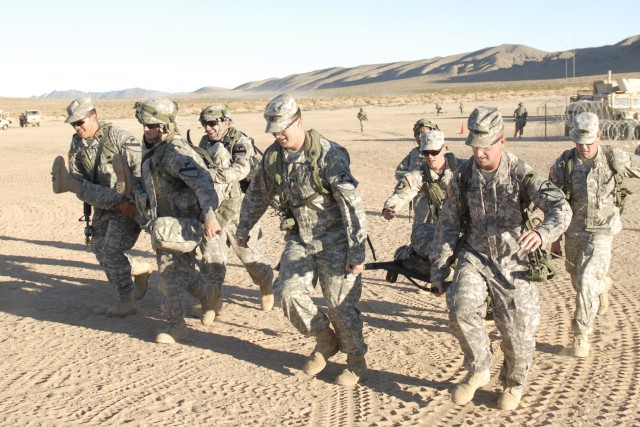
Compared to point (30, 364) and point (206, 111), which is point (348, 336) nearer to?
point (30, 364)

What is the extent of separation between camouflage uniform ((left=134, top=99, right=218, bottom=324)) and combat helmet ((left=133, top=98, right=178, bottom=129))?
93mm

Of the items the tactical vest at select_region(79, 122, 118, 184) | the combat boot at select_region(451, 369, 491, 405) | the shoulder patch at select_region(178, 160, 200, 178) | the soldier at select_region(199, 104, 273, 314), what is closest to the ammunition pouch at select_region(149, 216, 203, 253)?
the shoulder patch at select_region(178, 160, 200, 178)

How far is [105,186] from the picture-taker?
7.61 m

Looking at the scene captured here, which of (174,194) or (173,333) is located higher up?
(174,194)

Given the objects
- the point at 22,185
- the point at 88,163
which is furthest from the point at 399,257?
the point at 22,185

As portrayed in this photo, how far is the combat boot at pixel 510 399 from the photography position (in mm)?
5168

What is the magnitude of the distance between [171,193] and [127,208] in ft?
2.89

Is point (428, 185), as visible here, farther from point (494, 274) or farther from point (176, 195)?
point (176, 195)

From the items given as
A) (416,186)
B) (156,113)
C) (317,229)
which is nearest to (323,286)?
(317,229)

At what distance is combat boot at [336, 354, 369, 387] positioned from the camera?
5.75 meters

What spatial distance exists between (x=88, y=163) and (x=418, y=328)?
3663mm

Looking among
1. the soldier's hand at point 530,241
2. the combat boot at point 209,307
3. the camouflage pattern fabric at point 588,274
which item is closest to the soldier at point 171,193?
the combat boot at point 209,307

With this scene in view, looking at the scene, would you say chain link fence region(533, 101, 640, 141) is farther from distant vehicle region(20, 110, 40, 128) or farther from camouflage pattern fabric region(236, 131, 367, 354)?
distant vehicle region(20, 110, 40, 128)

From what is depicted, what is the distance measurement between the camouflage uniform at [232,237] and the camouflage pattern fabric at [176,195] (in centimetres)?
36
